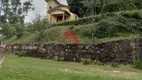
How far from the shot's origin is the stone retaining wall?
594 inches

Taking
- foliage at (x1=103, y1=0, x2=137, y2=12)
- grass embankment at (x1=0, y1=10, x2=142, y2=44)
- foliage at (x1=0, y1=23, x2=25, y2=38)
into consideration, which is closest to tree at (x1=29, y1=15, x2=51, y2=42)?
grass embankment at (x1=0, y1=10, x2=142, y2=44)

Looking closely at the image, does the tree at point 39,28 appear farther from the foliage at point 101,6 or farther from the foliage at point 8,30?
the foliage at point 101,6

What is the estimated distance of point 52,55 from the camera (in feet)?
61.6

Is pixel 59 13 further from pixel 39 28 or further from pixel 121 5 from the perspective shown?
pixel 39 28

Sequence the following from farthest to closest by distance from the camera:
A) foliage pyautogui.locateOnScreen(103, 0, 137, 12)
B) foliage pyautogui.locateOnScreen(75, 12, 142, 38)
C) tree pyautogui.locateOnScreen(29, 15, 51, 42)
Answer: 1. foliage pyautogui.locateOnScreen(103, 0, 137, 12)
2. tree pyautogui.locateOnScreen(29, 15, 51, 42)
3. foliage pyautogui.locateOnScreen(75, 12, 142, 38)

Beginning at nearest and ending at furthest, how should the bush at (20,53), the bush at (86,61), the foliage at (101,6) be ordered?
1. the bush at (86,61)
2. the bush at (20,53)
3. the foliage at (101,6)

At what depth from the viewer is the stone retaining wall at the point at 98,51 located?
15.1 metres

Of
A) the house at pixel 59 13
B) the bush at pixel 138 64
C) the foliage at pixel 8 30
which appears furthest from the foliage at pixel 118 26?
the house at pixel 59 13

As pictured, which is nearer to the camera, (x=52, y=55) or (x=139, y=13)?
(x=52, y=55)

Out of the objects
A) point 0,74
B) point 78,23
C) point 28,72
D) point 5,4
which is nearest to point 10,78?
point 0,74

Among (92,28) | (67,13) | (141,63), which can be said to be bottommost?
(141,63)

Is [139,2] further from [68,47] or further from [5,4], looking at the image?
[5,4]

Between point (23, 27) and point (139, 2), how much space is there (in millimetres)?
13763

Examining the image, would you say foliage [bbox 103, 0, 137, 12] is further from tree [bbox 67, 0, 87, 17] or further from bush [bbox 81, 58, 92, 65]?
bush [bbox 81, 58, 92, 65]
